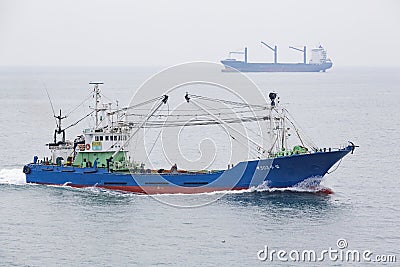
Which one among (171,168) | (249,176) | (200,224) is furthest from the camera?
(171,168)

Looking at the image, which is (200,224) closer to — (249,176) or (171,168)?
(249,176)

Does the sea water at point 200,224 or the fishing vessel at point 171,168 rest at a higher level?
the fishing vessel at point 171,168

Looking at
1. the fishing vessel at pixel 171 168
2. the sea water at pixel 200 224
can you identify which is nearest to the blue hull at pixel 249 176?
the fishing vessel at pixel 171 168

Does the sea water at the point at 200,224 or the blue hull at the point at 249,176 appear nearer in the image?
the sea water at the point at 200,224

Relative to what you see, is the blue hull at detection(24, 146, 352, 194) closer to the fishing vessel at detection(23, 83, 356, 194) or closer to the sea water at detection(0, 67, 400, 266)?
the fishing vessel at detection(23, 83, 356, 194)

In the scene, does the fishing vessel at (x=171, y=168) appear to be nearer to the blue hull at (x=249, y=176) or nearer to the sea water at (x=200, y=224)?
the blue hull at (x=249, y=176)

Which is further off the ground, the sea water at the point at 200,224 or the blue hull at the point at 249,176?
the blue hull at the point at 249,176

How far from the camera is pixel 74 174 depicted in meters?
51.1

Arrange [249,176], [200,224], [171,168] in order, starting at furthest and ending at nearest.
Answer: [171,168] < [249,176] < [200,224]

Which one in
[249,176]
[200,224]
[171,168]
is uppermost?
[171,168]

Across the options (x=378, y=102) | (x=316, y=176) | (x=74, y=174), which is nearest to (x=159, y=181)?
(x=74, y=174)

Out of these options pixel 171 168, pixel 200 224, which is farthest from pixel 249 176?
pixel 200 224

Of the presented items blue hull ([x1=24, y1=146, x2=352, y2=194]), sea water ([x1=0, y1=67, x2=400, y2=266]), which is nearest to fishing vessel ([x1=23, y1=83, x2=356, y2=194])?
blue hull ([x1=24, y1=146, x2=352, y2=194])

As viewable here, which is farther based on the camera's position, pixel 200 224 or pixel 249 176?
pixel 249 176
